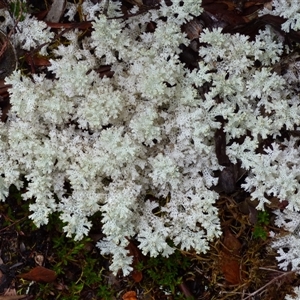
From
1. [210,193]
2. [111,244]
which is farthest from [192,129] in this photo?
[111,244]

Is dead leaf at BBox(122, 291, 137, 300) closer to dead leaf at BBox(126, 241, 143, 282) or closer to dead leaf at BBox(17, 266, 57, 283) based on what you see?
dead leaf at BBox(126, 241, 143, 282)

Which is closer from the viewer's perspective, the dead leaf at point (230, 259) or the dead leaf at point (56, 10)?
the dead leaf at point (56, 10)

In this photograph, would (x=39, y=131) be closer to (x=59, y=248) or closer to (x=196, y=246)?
(x=59, y=248)

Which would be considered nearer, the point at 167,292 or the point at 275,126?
the point at 275,126

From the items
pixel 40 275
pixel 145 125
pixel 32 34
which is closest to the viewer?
pixel 145 125

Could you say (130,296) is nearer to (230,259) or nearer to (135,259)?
(135,259)

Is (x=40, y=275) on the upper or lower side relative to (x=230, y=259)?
lower

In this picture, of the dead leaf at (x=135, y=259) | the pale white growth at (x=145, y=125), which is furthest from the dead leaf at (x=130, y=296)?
the pale white growth at (x=145, y=125)

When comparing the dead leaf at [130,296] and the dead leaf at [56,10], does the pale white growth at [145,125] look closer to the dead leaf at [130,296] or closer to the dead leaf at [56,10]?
the dead leaf at [56,10]

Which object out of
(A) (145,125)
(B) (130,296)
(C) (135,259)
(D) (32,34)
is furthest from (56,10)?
(B) (130,296)
